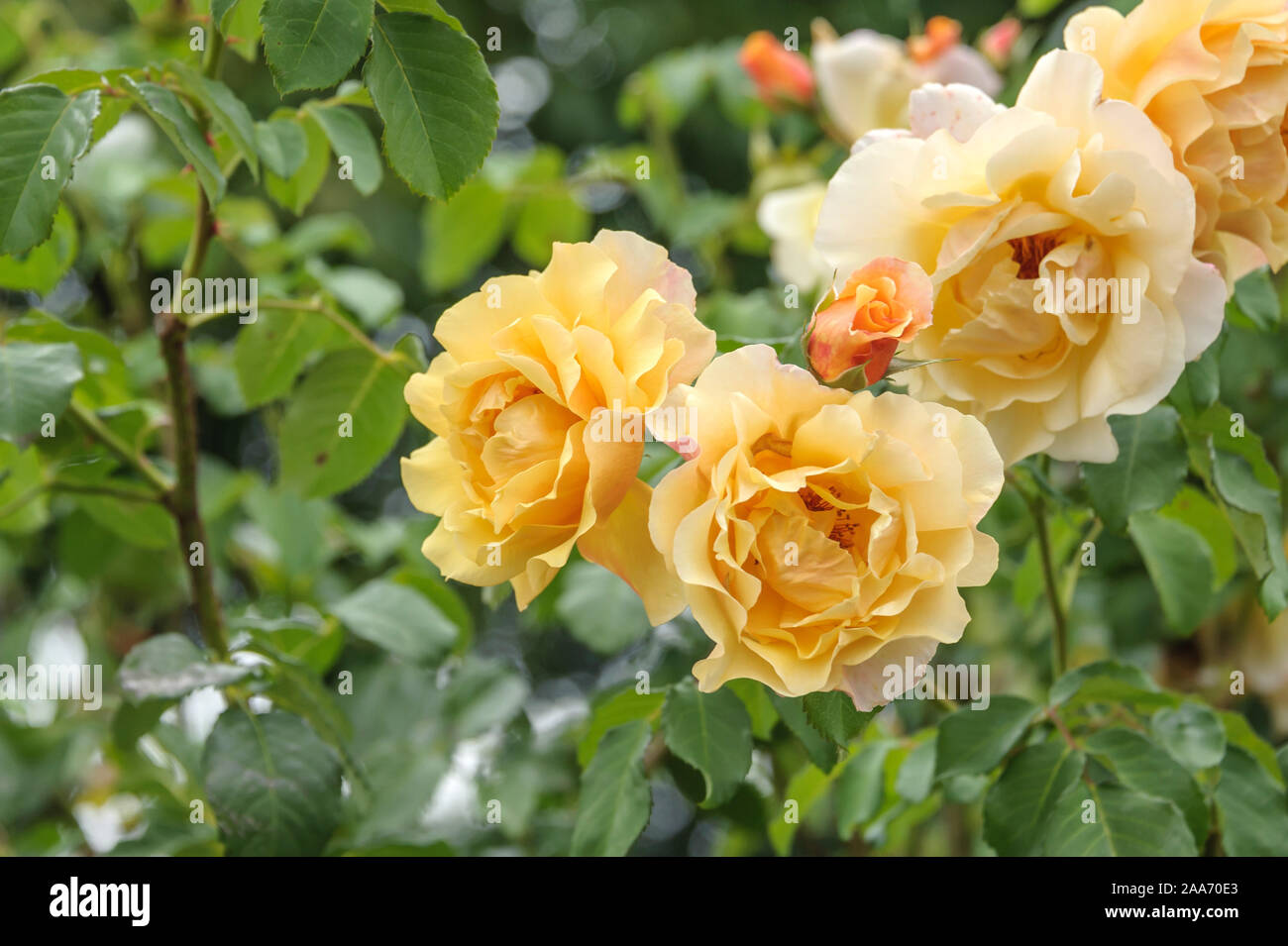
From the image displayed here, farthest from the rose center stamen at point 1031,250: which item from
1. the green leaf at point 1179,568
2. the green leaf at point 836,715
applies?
the green leaf at point 1179,568

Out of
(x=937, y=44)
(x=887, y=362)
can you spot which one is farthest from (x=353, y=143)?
(x=937, y=44)

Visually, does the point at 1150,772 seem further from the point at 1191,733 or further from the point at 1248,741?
the point at 1248,741

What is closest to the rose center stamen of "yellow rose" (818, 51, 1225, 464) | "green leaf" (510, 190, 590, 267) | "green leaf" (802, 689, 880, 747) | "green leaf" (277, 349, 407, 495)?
"yellow rose" (818, 51, 1225, 464)

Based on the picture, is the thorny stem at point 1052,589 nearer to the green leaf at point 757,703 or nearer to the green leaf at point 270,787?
the green leaf at point 757,703

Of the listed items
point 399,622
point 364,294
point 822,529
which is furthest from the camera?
point 364,294

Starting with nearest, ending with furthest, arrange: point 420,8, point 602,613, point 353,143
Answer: point 420,8 → point 353,143 → point 602,613

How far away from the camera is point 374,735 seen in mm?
1270

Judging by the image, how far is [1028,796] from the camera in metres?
0.75

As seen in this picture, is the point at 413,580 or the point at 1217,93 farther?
the point at 413,580

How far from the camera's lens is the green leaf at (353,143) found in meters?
0.86

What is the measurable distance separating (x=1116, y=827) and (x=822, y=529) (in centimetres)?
34

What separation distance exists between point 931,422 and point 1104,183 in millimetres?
170
